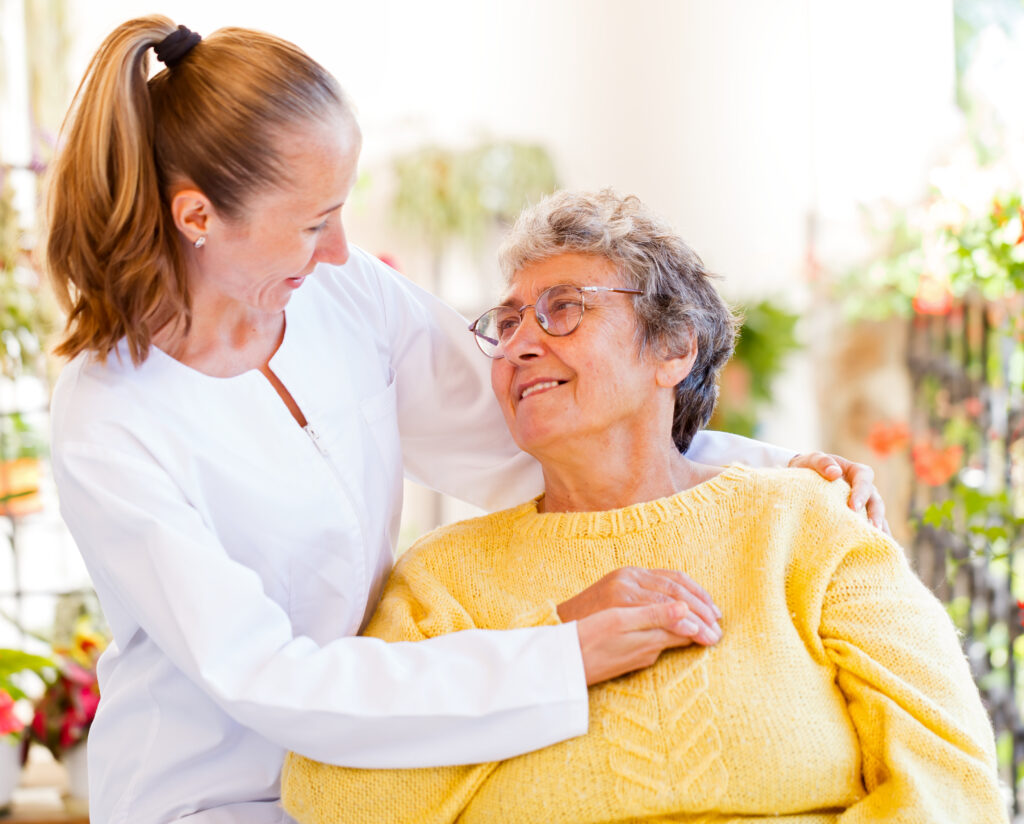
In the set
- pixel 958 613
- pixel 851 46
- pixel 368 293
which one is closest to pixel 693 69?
pixel 851 46

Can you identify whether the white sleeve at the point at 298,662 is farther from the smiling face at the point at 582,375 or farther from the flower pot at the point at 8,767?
the flower pot at the point at 8,767

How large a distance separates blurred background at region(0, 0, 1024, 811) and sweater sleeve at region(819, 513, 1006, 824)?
78.9 inches

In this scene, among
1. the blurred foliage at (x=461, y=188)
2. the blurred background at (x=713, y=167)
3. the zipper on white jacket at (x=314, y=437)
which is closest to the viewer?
the zipper on white jacket at (x=314, y=437)

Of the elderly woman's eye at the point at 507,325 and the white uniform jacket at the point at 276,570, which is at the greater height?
the elderly woman's eye at the point at 507,325

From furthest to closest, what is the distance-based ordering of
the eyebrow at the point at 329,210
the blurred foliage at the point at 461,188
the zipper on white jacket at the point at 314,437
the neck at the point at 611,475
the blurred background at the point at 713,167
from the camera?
the blurred foliage at the point at 461,188 < the blurred background at the point at 713,167 < the neck at the point at 611,475 < the zipper on white jacket at the point at 314,437 < the eyebrow at the point at 329,210

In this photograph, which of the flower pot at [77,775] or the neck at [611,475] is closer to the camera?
the neck at [611,475]

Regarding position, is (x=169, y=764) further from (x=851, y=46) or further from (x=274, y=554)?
(x=851, y=46)

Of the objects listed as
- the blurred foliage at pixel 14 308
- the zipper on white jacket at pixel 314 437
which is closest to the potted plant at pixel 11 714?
the blurred foliage at pixel 14 308

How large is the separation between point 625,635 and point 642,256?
612 millimetres

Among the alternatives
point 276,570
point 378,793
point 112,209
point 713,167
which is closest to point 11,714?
point 276,570

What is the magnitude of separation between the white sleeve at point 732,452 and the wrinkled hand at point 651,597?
419 mm

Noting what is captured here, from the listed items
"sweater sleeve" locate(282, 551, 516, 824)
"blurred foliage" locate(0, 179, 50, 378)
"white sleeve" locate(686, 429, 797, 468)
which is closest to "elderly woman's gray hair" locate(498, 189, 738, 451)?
"white sleeve" locate(686, 429, 797, 468)

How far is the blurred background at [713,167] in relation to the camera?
4.16 metres

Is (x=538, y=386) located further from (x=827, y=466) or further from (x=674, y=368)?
(x=827, y=466)
